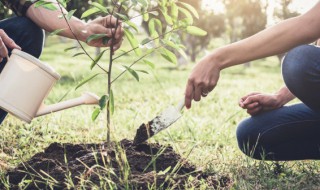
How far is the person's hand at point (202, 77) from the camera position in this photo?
202cm

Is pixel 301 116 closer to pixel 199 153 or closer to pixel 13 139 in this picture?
pixel 199 153

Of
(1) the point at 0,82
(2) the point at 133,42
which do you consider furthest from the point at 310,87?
(1) the point at 0,82

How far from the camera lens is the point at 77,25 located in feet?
8.45

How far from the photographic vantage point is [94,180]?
2.05m

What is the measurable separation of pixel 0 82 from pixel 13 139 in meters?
0.91

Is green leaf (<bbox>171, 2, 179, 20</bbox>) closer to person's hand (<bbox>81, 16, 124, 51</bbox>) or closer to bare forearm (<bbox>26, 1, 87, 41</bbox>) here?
person's hand (<bbox>81, 16, 124, 51</bbox>)

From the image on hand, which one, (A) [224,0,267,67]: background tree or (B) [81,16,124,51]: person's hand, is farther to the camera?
(A) [224,0,267,67]: background tree

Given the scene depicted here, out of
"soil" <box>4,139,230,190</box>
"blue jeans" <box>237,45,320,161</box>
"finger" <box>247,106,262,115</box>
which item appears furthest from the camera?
"finger" <box>247,106,262,115</box>

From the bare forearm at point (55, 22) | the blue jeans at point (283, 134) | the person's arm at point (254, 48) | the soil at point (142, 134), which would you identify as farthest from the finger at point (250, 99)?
the bare forearm at point (55, 22)

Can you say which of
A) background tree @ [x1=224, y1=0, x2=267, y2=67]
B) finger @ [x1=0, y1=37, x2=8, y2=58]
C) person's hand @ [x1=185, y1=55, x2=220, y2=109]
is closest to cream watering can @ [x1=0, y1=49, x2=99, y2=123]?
finger @ [x1=0, y1=37, x2=8, y2=58]

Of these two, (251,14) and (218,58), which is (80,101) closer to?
(218,58)

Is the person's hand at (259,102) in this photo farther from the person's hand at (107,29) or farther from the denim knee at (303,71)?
the person's hand at (107,29)

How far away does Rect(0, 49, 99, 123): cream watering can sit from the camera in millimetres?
2217

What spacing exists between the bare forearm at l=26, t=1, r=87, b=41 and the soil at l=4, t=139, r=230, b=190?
642mm
